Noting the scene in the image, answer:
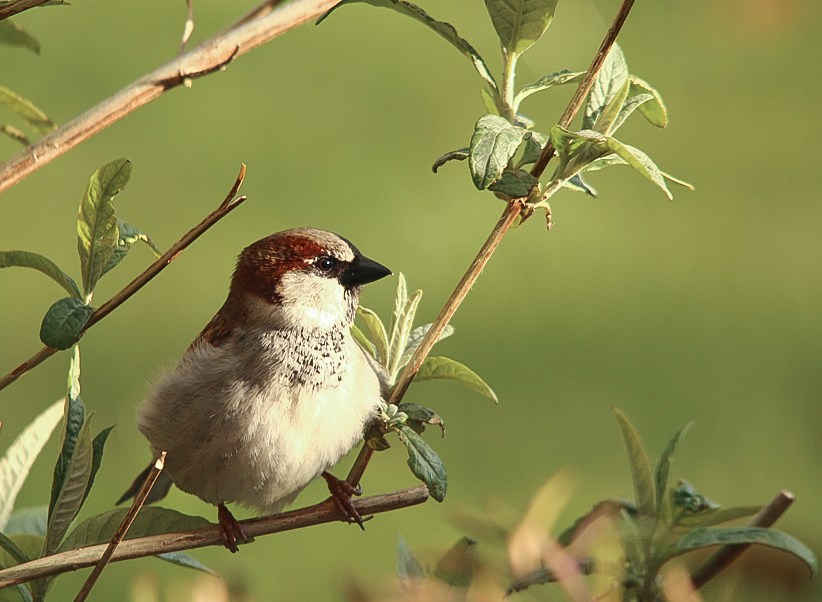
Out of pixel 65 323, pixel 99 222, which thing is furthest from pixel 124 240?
pixel 65 323

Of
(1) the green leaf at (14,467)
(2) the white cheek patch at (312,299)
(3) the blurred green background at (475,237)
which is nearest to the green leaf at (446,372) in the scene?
(1) the green leaf at (14,467)

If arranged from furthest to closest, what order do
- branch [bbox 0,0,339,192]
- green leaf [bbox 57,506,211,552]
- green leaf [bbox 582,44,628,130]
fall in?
green leaf [bbox 582,44,628,130], green leaf [bbox 57,506,211,552], branch [bbox 0,0,339,192]

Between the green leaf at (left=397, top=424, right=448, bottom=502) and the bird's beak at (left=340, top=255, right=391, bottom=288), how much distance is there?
0.69 m

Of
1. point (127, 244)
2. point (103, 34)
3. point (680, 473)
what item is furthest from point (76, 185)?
point (127, 244)

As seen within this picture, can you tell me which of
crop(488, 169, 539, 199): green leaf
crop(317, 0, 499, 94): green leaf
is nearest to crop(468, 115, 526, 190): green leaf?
crop(488, 169, 539, 199): green leaf

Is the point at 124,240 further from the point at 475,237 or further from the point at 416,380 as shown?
the point at 475,237

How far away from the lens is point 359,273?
1787mm

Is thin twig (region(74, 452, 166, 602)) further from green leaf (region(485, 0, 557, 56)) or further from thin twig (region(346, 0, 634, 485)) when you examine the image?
green leaf (region(485, 0, 557, 56))

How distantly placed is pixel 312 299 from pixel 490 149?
0.93 meters

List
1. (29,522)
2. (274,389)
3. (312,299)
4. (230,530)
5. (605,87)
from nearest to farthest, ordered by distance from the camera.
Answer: (605,87) → (29,522) → (230,530) → (274,389) → (312,299)

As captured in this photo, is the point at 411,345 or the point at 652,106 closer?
the point at 652,106

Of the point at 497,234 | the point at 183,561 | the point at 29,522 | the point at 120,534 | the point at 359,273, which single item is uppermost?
the point at 497,234

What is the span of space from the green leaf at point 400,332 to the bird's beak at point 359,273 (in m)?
0.47

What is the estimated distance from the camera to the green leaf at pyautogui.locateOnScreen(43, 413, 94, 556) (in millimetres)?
958
